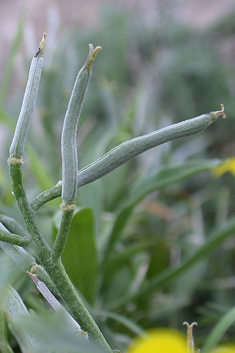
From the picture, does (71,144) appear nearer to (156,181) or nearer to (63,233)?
(63,233)

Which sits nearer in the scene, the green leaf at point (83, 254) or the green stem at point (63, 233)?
the green stem at point (63, 233)

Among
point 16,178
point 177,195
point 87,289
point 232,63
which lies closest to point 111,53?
point 232,63

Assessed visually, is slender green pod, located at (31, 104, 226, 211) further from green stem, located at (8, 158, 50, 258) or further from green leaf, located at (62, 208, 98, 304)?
Result: green leaf, located at (62, 208, 98, 304)

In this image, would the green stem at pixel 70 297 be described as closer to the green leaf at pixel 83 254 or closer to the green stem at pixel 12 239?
the green stem at pixel 12 239

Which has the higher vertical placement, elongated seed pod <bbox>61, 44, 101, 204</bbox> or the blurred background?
the blurred background

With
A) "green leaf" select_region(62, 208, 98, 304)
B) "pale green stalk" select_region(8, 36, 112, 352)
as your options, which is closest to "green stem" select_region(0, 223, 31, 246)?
"pale green stalk" select_region(8, 36, 112, 352)

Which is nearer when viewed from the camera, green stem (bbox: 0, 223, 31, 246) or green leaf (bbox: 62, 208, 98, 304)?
green stem (bbox: 0, 223, 31, 246)

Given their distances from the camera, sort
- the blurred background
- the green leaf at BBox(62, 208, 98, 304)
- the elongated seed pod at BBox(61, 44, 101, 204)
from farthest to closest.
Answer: the blurred background
the green leaf at BBox(62, 208, 98, 304)
the elongated seed pod at BBox(61, 44, 101, 204)

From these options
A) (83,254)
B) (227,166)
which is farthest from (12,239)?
(227,166)

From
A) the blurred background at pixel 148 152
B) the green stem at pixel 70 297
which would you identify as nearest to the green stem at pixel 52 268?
the green stem at pixel 70 297
